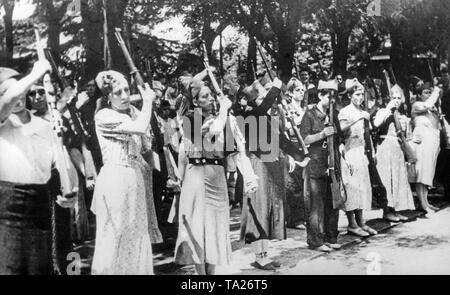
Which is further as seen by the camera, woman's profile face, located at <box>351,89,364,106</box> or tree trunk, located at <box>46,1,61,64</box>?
woman's profile face, located at <box>351,89,364,106</box>

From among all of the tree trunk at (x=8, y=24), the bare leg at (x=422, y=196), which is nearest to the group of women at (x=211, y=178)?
the tree trunk at (x=8, y=24)

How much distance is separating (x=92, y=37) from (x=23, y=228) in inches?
71.4

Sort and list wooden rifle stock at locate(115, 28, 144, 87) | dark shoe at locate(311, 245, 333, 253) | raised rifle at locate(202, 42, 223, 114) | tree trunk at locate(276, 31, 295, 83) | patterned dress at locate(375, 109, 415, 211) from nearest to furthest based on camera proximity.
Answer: wooden rifle stock at locate(115, 28, 144, 87)
raised rifle at locate(202, 42, 223, 114)
dark shoe at locate(311, 245, 333, 253)
tree trunk at locate(276, 31, 295, 83)
patterned dress at locate(375, 109, 415, 211)

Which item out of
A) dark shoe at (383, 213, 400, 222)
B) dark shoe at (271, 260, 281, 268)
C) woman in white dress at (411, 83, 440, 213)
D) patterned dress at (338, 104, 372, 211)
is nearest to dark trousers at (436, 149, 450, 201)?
woman in white dress at (411, 83, 440, 213)

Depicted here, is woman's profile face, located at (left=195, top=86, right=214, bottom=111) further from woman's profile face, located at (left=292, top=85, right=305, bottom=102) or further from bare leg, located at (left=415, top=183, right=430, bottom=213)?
bare leg, located at (left=415, top=183, right=430, bottom=213)

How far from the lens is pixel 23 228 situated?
13.9ft

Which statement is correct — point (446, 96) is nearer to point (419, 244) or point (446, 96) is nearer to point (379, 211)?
point (379, 211)

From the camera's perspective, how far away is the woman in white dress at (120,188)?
176 inches

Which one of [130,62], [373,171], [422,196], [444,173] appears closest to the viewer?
[130,62]

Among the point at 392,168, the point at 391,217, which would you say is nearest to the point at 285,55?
the point at 392,168

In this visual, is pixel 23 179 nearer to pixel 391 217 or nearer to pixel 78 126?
pixel 78 126

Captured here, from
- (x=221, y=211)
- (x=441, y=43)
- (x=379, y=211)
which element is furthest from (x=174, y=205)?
(x=441, y=43)

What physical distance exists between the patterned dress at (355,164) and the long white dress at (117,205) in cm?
281

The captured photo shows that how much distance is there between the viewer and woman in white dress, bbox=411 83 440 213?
25.3 ft
